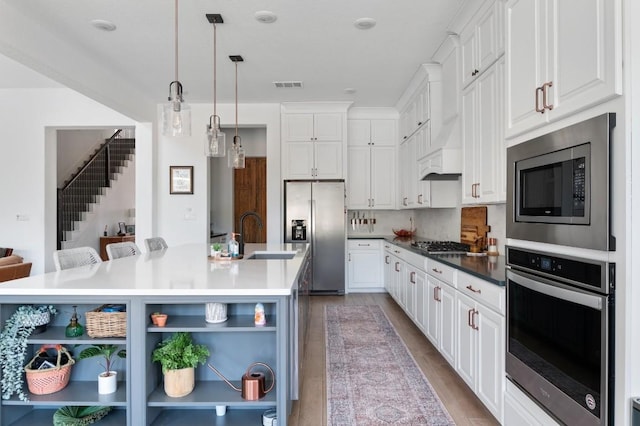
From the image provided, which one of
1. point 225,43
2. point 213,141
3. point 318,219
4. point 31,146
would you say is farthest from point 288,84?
point 31,146

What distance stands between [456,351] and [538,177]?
157cm

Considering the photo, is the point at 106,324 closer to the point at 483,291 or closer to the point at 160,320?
the point at 160,320

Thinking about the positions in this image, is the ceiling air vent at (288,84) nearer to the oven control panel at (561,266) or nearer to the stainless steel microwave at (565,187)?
the stainless steel microwave at (565,187)

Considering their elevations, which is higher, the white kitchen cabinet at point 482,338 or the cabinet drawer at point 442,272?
the cabinet drawer at point 442,272

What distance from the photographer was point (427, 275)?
11.8ft

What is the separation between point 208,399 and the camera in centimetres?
194

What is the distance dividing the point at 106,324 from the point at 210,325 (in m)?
0.49

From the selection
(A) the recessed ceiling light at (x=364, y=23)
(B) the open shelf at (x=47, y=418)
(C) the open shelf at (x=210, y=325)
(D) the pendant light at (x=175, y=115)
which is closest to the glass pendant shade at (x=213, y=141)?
(D) the pendant light at (x=175, y=115)

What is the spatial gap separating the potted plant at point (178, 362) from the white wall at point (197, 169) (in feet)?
13.8

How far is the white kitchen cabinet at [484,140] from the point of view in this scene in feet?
8.88

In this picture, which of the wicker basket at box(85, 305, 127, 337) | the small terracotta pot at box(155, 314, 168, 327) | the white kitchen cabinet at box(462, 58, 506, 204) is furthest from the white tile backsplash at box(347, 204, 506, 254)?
the wicker basket at box(85, 305, 127, 337)

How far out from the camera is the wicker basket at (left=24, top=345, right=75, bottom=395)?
1917mm

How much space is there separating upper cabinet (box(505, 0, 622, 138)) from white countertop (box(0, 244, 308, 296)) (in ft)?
4.35
